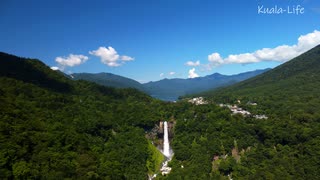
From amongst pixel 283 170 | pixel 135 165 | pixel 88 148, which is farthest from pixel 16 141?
pixel 283 170

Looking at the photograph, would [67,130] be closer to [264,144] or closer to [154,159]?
[154,159]

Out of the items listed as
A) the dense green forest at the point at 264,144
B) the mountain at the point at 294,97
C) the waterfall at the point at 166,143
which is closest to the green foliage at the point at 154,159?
the waterfall at the point at 166,143

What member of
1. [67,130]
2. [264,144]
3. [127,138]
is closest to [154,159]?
[127,138]

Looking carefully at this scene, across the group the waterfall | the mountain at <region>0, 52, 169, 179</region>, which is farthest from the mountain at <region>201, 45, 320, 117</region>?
the mountain at <region>0, 52, 169, 179</region>

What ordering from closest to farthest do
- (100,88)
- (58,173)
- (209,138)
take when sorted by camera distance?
1. (58,173)
2. (209,138)
3. (100,88)

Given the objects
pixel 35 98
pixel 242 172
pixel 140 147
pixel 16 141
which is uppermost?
pixel 35 98

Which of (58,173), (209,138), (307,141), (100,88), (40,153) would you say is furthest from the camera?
(100,88)

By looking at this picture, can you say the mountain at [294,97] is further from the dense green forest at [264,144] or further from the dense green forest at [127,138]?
the dense green forest at [264,144]

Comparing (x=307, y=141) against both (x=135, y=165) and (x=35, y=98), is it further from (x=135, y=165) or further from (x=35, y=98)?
(x=35, y=98)

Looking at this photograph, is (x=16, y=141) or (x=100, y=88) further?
(x=100, y=88)
